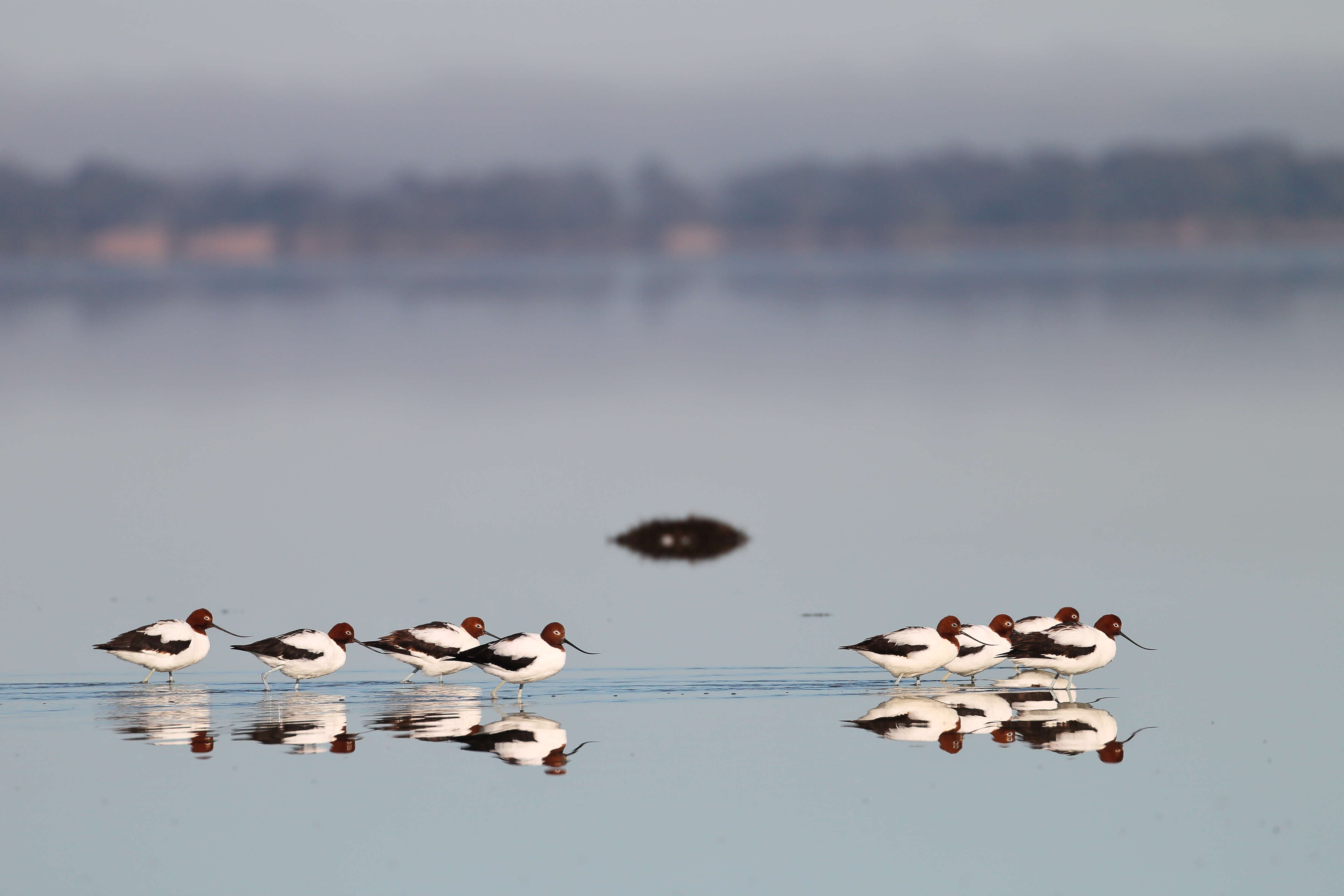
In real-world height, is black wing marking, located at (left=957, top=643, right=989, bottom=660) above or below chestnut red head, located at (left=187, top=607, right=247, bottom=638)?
below

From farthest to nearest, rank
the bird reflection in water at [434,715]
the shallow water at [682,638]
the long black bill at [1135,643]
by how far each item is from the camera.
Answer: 1. the long black bill at [1135,643]
2. the bird reflection in water at [434,715]
3. the shallow water at [682,638]

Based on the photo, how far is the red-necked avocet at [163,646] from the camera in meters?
19.8

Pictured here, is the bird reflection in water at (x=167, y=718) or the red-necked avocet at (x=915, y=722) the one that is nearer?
the bird reflection in water at (x=167, y=718)

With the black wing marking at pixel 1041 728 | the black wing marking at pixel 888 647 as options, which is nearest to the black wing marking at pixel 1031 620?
the black wing marking at pixel 888 647

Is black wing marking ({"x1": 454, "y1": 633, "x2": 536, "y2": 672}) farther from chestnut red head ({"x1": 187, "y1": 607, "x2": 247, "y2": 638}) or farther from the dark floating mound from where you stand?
the dark floating mound

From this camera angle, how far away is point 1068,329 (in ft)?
335

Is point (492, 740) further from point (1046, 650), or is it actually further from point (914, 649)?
point (1046, 650)

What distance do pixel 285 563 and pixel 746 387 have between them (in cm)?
3827

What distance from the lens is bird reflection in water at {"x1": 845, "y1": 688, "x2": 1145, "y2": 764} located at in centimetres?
1731

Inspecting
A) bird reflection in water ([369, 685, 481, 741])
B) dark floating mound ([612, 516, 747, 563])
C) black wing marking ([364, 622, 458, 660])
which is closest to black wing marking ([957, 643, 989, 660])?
bird reflection in water ([369, 685, 481, 741])

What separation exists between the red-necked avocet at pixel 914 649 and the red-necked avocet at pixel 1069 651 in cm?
74

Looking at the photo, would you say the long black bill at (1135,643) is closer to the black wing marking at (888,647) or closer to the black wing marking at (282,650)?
the black wing marking at (888,647)

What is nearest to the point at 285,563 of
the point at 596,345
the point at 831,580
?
the point at 831,580

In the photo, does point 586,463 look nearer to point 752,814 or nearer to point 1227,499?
point 1227,499
